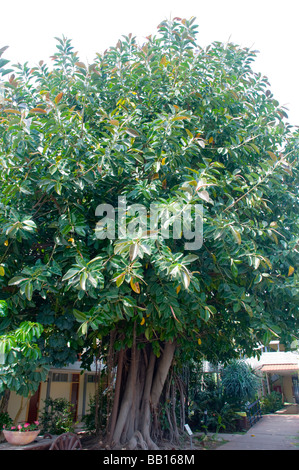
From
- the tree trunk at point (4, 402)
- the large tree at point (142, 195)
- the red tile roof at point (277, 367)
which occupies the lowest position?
the tree trunk at point (4, 402)

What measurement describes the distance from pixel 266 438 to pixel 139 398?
6.26 m

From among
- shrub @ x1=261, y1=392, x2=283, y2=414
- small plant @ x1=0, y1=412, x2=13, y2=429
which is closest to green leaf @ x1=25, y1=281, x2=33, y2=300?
small plant @ x1=0, y1=412, x2=13, y2=429

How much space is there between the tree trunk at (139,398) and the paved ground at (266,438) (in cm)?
342

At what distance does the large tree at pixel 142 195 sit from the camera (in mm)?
4508

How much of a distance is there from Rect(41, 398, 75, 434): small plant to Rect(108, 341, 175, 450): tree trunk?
2.62m

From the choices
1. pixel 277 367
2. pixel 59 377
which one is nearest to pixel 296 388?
pixel 277 367

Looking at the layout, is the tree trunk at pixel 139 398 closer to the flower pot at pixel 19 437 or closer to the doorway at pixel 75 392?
the flower pot at pixel 19 437

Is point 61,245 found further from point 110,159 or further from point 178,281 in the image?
point 178,281

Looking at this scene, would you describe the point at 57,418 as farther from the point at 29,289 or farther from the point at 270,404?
the point at 270,404

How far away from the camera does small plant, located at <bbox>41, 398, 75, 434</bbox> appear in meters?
10.2

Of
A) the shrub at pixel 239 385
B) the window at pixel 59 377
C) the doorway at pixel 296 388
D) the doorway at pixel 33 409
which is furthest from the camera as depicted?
the doorway at pixel 296 388

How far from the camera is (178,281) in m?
4.24

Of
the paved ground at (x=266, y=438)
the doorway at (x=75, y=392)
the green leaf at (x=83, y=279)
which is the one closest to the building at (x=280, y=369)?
the paved ground at (x=266, y=438)
